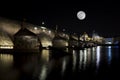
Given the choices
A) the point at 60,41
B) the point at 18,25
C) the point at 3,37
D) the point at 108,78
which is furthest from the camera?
the point at 60,41

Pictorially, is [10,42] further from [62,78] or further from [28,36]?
[62,78]

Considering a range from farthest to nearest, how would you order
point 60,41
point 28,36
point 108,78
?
point 60,41 < point 28,36 < point 108,78

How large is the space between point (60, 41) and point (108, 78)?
76.8 meters

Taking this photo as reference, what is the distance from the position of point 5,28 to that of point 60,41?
32.4 metres

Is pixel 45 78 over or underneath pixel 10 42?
underneath

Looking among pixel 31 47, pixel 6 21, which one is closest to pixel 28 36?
pixel 31 47

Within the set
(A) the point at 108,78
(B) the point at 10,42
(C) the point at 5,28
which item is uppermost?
(C) the point at 5,28

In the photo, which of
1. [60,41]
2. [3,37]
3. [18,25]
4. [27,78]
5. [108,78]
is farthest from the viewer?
[60,41]

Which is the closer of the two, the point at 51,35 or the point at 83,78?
the point at 83,78

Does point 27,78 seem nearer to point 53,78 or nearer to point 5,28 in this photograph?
point 53,78

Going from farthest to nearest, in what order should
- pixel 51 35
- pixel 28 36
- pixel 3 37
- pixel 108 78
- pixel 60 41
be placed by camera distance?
pixel 51 35
pixel 60 41
pixel 3 37
pixel 28 36
pixel 108 78

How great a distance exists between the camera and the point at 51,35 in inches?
4493

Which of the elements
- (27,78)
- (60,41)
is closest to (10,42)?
(60,41)

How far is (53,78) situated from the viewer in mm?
16891
